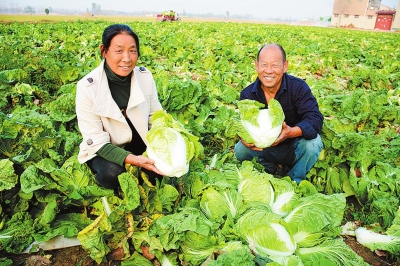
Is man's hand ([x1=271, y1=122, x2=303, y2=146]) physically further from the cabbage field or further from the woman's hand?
the woman's hand

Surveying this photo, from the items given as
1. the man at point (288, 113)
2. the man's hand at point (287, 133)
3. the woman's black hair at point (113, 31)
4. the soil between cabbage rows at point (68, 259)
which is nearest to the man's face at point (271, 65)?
the man at point (288, 113)

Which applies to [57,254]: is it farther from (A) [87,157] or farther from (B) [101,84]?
(B) [101,84]

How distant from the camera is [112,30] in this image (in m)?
2.84

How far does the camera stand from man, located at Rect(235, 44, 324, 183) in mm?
3395

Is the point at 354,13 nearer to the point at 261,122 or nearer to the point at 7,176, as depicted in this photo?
the point at 261,122

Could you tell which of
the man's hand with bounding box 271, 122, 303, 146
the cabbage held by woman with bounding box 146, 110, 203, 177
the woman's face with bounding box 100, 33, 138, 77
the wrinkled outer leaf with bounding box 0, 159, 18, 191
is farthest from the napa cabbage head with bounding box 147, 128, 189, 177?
the wrinkled outer leaf with bounding box 0, 159, 18, 191

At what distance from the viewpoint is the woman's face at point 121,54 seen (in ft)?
9.43

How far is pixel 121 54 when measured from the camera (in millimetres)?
2926

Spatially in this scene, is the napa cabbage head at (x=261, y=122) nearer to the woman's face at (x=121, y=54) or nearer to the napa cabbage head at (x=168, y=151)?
the napa cabbage head at (x=168, y=151)

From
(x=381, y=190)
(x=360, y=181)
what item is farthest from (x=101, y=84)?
(x=381, y=190)

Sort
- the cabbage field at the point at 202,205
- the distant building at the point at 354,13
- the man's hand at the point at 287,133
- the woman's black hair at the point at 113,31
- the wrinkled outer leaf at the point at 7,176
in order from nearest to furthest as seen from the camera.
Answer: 1. the cabbage field at the point at 202,205
2. the woman's black hair at the point at 113,31
3. the wrinkled outer leaf at the point at 7,176
4. the man's hand at the point at 287,133
5. the distant building at the point at 354,13

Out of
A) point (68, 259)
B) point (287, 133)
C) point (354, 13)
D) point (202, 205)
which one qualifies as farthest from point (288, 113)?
point (354, 13)

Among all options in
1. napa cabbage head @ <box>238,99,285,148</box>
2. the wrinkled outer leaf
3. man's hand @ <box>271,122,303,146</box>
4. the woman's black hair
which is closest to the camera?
the woman's black hair

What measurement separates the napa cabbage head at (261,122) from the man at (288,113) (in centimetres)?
14
